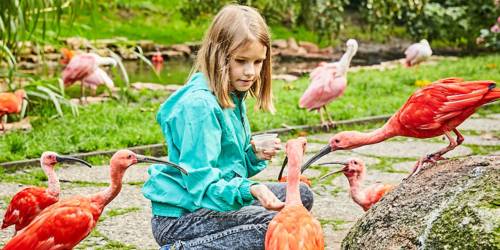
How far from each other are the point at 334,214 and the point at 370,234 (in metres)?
1.67

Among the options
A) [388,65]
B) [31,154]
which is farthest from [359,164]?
[388,65]

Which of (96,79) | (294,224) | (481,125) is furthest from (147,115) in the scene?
(294,224)

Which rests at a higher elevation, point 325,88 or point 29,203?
point 29,203

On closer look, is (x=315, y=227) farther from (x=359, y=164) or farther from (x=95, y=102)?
(x=95, y=102)

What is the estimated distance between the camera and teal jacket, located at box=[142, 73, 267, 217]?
3410 millimetres

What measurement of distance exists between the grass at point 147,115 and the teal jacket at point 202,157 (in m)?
2.71

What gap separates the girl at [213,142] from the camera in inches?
137

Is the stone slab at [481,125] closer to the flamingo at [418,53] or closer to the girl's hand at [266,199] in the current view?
the flamingo at [418,53]

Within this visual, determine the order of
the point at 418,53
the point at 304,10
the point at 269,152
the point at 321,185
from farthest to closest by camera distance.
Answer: the point at 304,10
the point at 418,53
the point at 321,185
the point at 269,152

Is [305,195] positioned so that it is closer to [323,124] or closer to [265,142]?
[265,142]

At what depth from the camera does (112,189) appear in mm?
3781

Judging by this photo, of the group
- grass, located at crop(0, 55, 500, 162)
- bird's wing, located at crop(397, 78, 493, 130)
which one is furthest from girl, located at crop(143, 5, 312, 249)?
grass, located at crop(0, 55, 500, 162)

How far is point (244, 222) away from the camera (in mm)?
3656

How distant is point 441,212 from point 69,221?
5.00ft
